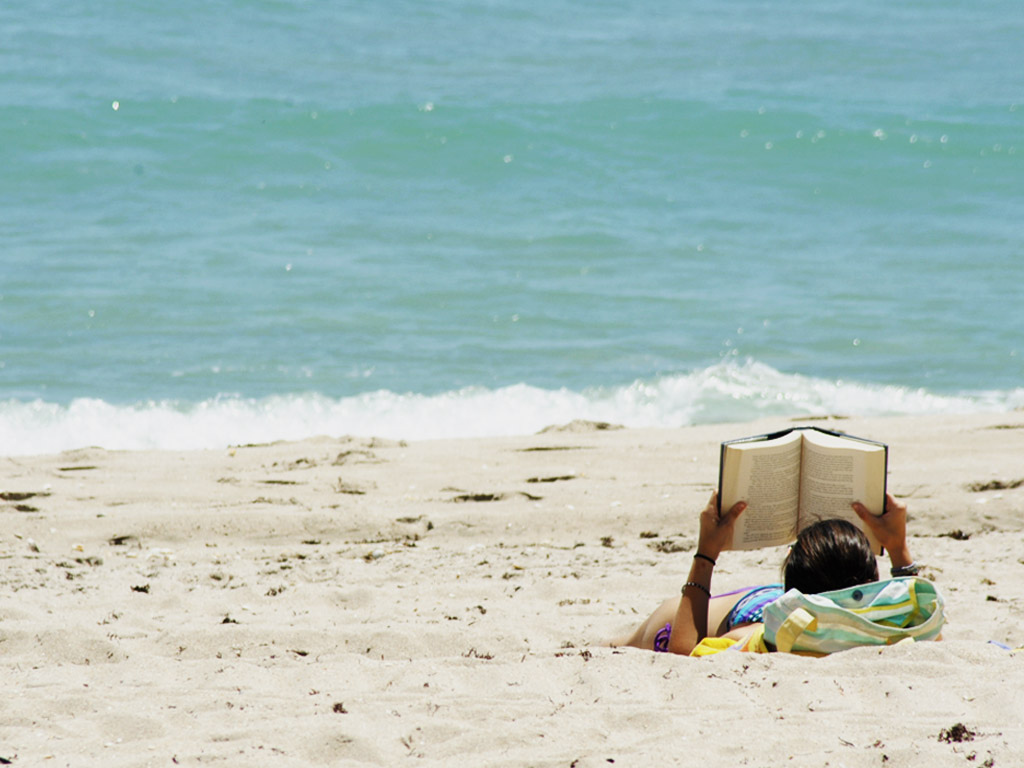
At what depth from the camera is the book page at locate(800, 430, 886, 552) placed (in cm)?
363

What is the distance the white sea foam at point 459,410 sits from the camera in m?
9.27

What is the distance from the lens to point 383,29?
2162 centimetres

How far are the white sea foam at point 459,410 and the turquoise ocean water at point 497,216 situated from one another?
0.04 meters

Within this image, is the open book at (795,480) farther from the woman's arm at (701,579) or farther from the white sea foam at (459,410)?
the white sea foam at (459,410)

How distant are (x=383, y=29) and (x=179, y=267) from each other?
1035cm

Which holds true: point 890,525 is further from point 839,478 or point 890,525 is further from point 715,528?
point 715,528

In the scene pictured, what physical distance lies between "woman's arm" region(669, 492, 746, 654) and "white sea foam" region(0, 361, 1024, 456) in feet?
18.8

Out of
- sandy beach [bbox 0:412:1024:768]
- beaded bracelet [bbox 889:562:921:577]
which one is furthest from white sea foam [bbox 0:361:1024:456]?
beaded bracelet [bbox 889:562:921:577]

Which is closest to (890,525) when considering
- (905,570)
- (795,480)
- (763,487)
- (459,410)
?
(905,570)

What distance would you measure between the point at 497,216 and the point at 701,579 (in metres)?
11.7

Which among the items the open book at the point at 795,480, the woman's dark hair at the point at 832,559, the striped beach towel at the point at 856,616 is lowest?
the striped beach towel at the point at 856,616

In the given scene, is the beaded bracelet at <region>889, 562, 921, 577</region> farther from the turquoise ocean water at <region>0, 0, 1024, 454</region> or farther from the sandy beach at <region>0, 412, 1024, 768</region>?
the turquoise ocean water at <region>0, 0, 1024, 454</region>

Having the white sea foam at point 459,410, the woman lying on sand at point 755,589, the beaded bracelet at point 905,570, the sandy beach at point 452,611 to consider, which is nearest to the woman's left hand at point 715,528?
the woman lying on sand at point 755,589

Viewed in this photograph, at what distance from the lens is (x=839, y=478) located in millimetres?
3678
